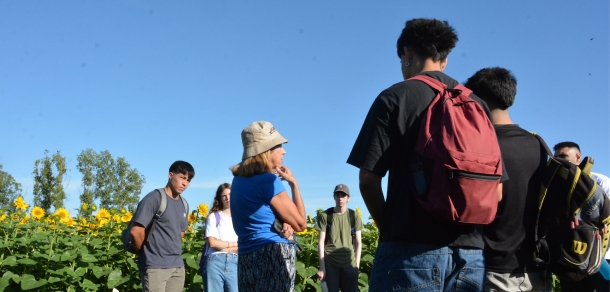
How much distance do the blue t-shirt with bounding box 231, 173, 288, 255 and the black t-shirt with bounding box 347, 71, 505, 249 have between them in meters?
1.21

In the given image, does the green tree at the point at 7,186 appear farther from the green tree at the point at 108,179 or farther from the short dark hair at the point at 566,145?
the short dark hair at the point at 566,145

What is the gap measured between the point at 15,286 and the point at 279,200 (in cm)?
577

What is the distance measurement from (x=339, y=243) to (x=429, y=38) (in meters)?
5.21

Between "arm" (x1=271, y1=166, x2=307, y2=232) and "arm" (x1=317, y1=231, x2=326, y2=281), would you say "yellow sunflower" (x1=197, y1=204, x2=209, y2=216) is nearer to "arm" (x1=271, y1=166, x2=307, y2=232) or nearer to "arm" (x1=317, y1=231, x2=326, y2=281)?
"arm" (x1=317, y1=231, x2=326, y2=281)

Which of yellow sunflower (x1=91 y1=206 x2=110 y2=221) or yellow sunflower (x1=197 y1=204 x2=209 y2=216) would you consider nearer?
yellow sunflower (x1=197 y1=204 x2=209 y2=216)

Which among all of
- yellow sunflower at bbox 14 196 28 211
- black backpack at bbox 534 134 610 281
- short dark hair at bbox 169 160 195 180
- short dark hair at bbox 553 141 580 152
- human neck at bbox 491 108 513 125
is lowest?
black backpack at bbox 534 134 610 281

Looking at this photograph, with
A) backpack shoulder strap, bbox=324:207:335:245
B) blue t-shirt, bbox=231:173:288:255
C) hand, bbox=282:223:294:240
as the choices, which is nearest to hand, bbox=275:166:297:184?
blue t-shirt, bbox=231:173:288:255

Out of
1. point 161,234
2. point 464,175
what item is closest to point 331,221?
point 161,234

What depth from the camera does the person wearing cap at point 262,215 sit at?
3400 millimetres

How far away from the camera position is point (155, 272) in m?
5.75

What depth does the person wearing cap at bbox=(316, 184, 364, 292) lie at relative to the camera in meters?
7.39

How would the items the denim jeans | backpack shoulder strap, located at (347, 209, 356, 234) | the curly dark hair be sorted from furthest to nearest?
backpack shoulder strap, located at (347, 209, 356, 234) → the denim jeans → the curly dark hair

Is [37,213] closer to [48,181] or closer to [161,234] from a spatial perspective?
[161,234]

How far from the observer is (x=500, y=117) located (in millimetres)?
2809
